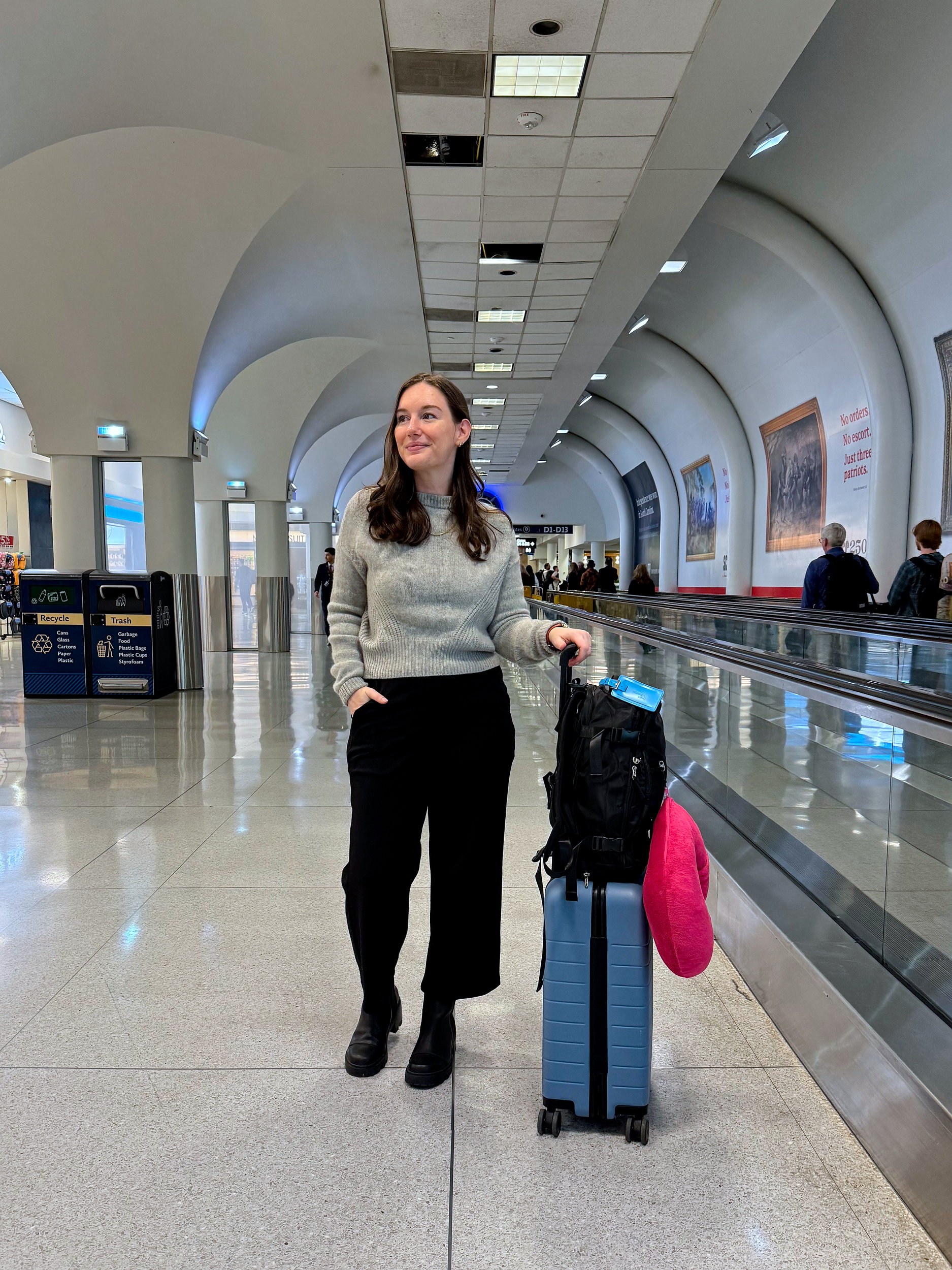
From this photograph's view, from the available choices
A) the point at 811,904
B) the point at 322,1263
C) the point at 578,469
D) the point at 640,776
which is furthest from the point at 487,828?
the point at 578,469

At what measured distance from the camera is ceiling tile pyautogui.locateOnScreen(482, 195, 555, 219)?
30.8ft

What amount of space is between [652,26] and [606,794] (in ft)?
21.2

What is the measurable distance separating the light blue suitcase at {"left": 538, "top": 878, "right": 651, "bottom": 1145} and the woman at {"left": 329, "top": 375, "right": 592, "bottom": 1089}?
0.35 meters

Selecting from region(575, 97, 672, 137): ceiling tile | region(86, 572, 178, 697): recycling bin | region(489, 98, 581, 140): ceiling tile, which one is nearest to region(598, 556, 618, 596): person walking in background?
region(86, 572, 178, 697): recycling bin

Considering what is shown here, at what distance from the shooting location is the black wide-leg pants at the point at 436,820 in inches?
91.9

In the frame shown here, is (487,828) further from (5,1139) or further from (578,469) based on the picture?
(578,469)

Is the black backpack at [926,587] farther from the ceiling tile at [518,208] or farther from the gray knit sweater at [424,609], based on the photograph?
the gray knit sweater at [424,609]

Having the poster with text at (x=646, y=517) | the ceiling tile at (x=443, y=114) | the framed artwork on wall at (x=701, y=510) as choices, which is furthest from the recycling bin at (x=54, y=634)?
the poster with text at (x=646, y=517)

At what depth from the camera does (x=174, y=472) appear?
1156 cm

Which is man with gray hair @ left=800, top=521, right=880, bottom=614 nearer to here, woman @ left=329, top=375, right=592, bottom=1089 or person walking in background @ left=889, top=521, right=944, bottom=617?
person walking in background @ left=889, top=521, right=944, bottom=617

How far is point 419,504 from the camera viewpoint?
2.42 meters

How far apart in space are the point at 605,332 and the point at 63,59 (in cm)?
960

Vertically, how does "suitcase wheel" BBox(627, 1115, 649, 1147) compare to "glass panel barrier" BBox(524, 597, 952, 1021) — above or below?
below

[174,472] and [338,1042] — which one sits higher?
[174,472]
